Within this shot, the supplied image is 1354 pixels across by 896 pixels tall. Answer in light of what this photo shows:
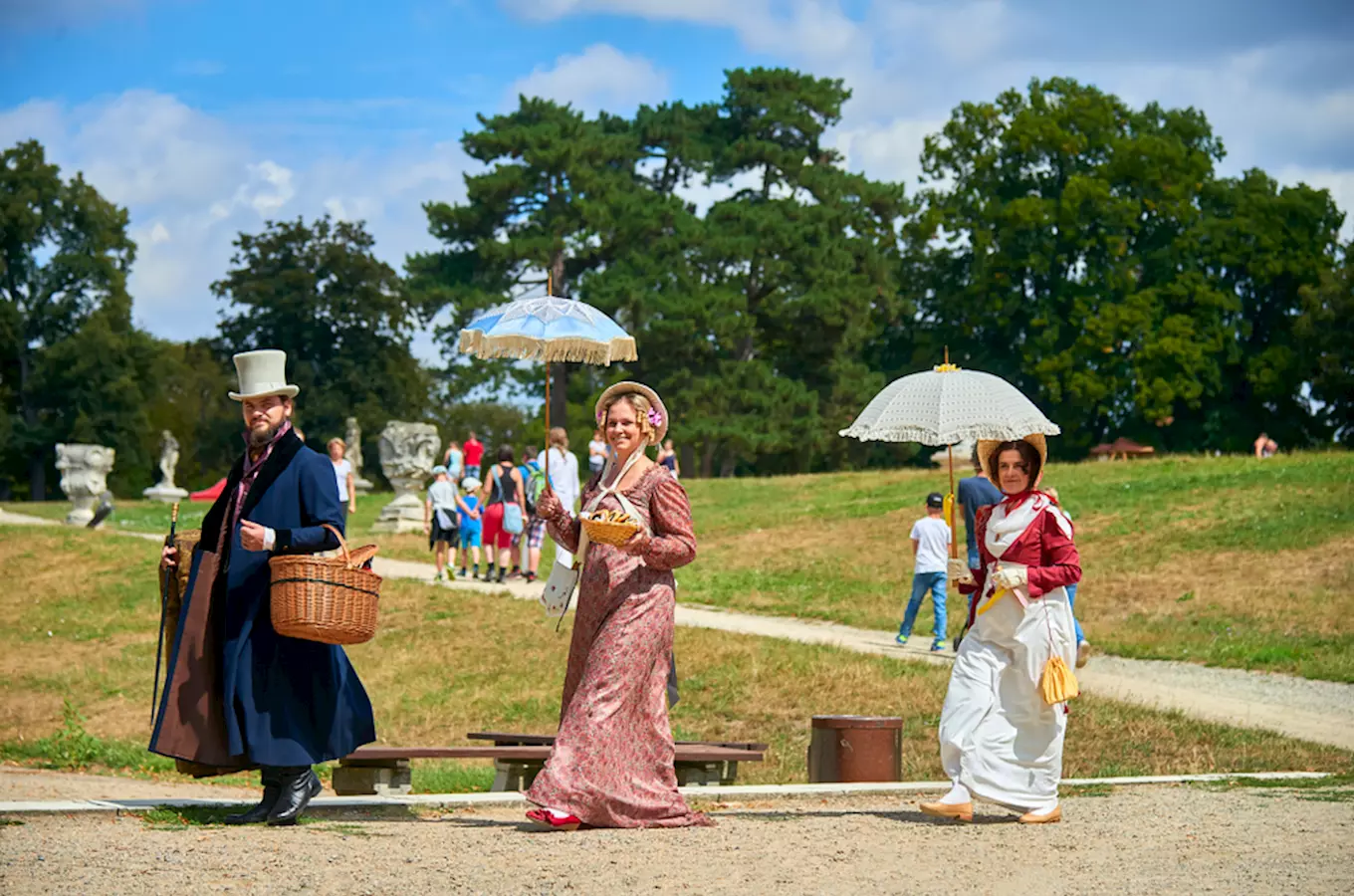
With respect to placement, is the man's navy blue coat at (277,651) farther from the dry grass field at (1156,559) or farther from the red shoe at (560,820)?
the dry grass field at (1156,559)

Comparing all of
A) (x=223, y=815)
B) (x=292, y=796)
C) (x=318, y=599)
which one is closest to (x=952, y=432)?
(x=318, y=599)

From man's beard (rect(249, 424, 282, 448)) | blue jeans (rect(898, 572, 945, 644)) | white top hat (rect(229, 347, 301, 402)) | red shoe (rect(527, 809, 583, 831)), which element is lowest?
red shoe (rect(527, 809, 583, 831))

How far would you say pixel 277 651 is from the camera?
24.7 ft

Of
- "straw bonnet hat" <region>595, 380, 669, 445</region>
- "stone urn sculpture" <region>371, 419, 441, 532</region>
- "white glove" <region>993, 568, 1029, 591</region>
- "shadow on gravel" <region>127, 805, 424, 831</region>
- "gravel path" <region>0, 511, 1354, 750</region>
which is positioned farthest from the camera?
"stone urn sculpture" <region>371, 419, 441, 532</region>

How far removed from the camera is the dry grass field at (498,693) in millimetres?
11883

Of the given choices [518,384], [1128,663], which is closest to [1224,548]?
[1128,663]

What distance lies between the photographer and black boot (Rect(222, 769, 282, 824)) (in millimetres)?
7496

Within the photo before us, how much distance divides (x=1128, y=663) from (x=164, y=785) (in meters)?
9.25

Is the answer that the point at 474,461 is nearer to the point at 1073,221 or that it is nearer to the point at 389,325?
the point at 1073,221

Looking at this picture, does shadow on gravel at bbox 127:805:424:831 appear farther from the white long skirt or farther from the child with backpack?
the child with backpack

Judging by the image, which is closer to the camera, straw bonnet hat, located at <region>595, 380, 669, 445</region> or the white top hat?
the white top hat

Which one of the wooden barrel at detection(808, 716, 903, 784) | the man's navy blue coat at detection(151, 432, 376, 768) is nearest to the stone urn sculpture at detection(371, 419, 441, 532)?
the wooden barrel at detection(808, 716, 903, 784)

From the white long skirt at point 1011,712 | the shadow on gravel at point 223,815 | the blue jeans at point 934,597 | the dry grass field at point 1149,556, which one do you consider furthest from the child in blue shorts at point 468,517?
the white long skirt at point 1011,712

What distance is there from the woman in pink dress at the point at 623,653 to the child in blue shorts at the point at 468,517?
1301cm
